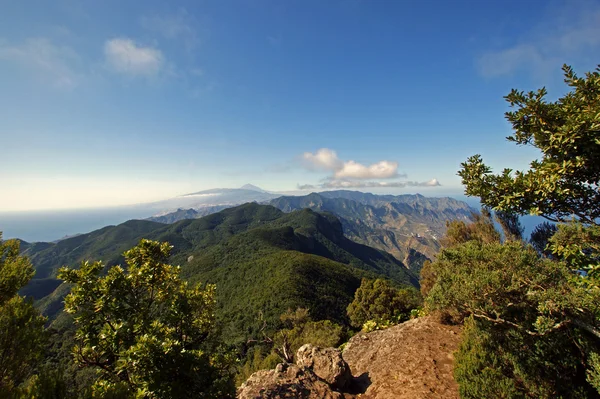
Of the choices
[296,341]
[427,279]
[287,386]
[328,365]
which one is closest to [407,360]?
[328,365]

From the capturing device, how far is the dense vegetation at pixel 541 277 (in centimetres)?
587

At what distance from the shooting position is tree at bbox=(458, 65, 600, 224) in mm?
5414

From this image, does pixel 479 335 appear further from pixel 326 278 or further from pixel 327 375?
pixel 326 278

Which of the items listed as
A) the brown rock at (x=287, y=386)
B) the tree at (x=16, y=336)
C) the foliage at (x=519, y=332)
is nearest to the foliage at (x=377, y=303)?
the brown rock at (x=287, y=386)

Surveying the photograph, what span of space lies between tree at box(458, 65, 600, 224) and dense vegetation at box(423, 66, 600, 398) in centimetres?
2

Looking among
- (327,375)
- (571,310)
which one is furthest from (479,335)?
(327,375)

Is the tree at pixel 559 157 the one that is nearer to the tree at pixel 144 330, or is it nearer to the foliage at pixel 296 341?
the tree at pixel 144 330

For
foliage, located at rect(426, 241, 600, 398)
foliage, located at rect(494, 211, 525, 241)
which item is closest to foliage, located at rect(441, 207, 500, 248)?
foliage, located at rect(494, 211, 525, 241)

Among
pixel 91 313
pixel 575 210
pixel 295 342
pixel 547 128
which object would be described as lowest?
pixel 295 342

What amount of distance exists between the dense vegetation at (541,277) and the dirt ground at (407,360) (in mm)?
1704

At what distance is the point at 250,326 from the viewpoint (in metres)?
74.1

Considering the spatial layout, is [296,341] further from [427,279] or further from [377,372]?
[377,372]

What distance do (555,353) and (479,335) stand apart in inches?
78.1

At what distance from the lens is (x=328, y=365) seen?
11.2 metres
